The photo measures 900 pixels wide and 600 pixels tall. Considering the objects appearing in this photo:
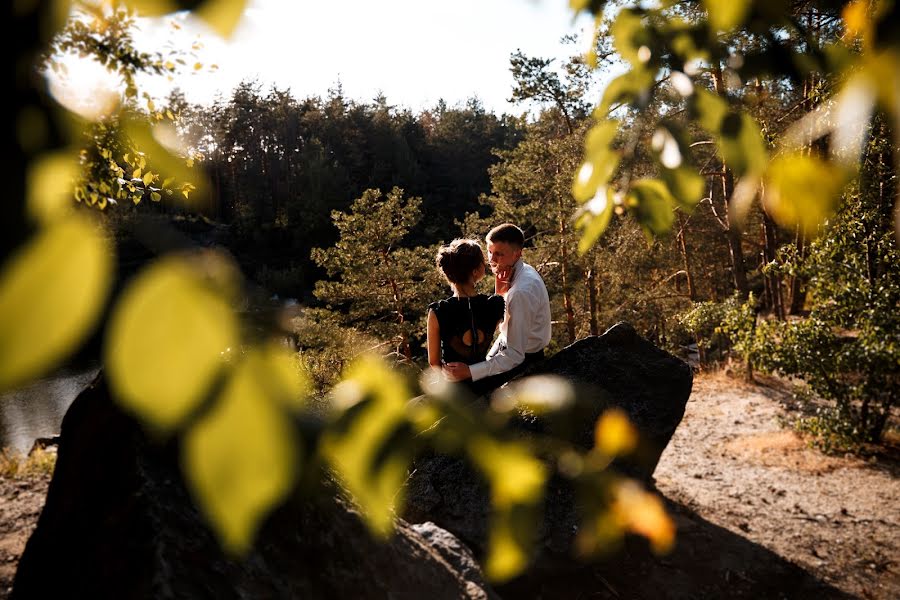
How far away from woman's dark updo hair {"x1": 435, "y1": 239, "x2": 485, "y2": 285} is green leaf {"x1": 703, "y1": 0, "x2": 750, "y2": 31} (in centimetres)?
310

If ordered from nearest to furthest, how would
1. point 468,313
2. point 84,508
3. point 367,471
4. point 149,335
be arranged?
point 149,335 < point 367,471 < point 84,508 < point 468,313

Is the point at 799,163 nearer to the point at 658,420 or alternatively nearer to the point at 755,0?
the point at 755,0

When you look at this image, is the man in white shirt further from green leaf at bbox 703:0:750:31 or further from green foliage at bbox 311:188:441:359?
green foliage at bbox 311:188:441:359

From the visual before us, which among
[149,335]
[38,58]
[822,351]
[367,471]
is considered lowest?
[822,351]

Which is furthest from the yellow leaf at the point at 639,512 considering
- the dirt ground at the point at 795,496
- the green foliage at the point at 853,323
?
the green foliage at the point at 853,323

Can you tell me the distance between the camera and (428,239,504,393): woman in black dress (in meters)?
3.73

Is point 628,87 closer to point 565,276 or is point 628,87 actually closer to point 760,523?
point 760,523

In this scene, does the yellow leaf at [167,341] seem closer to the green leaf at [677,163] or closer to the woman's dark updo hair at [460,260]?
the green leaf at [677,163]

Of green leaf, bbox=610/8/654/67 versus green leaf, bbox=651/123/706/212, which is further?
green leaf, bbox=610/8/654/67

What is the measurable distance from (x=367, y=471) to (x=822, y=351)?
23.4 ft

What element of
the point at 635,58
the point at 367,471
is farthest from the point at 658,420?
the point at 367,471

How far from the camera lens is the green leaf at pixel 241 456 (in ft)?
0.99

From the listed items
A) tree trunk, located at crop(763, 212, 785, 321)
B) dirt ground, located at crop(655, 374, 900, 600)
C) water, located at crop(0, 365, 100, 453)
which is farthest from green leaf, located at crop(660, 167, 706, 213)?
tree trunk, located at crop(763, 212, 785, 321)

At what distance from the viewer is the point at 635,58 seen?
836mm
